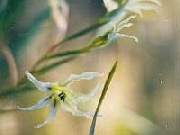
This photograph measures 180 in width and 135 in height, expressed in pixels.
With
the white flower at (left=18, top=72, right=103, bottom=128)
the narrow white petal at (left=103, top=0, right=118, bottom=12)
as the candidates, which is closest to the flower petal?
the white flower at (left=18, top=72, right=103, bottom=128)

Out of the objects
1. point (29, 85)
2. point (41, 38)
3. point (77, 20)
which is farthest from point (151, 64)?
point (29, 85)

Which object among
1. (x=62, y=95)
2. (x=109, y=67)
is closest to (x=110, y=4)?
(x=62, y=95)

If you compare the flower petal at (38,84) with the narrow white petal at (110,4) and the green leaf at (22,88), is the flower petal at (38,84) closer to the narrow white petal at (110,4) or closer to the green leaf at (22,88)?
the green leaf at (22,88)

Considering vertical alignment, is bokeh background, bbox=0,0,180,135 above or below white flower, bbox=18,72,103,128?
below

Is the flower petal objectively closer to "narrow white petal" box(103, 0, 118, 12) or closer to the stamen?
the stamen

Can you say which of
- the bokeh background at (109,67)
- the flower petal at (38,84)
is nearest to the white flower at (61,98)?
the flower petal at (38,84)

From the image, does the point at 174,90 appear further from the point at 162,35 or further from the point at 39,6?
the point at 39,6

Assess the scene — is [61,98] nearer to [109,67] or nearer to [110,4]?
[110,4]

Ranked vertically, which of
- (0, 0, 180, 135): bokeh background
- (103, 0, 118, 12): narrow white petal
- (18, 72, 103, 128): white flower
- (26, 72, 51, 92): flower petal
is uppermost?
(103, 0, 118, 12): narrow white petal

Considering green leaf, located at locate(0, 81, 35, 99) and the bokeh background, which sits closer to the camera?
green leaf, located at locate(0, 81, 35, 99)
